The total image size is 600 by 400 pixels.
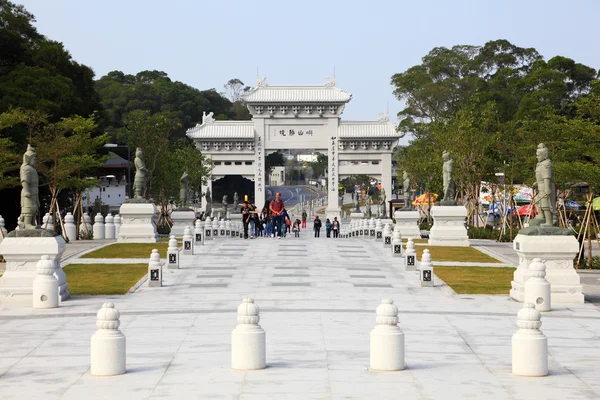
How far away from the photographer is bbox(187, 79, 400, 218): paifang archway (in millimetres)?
97625

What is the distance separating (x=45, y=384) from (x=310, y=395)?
126 inches

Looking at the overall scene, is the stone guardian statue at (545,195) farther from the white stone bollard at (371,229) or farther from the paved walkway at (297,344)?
the white stone bollard at (371,229)

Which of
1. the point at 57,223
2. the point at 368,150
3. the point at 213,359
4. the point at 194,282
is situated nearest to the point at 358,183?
the point at 368,150

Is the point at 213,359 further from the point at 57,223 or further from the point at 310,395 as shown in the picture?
the point at 57,223

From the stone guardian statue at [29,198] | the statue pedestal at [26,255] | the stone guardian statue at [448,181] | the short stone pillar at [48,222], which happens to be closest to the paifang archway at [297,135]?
the short stone pillar at [48,222]

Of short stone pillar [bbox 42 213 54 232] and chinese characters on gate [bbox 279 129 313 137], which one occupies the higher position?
chinese characters on gate [bbox 279 129 313 137]

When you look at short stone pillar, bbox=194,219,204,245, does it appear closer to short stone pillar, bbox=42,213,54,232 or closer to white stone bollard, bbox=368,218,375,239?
short stone pillar, bbox=42,213,54,232

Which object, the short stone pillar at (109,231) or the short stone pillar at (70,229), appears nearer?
the short stone pillar at (70,229)

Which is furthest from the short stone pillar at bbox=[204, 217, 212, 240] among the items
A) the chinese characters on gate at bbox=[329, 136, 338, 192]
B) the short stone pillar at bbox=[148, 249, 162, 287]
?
the chinese characters on gate at bbox=[329, 136, 338, 192]

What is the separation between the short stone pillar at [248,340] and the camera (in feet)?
42.7

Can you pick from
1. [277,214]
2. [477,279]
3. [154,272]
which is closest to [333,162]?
[277,214]

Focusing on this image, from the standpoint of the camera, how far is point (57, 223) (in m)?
48.5

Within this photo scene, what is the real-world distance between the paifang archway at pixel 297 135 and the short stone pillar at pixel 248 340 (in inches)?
3305

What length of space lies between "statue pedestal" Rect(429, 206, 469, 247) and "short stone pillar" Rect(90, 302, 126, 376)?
30348 millimetres
